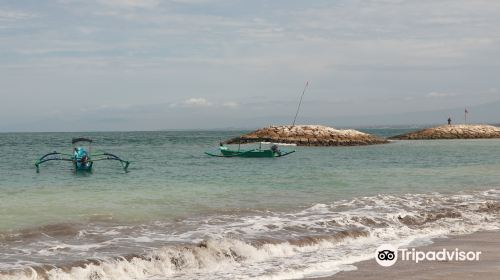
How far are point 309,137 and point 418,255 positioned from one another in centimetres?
6948

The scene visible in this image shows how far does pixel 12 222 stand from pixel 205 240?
689cm

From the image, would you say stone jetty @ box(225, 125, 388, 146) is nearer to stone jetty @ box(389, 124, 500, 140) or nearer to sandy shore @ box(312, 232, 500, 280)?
stone jetty @ box(389, 124, 500, 140)

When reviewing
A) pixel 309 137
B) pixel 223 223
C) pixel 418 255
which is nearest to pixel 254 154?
pixel 309 137

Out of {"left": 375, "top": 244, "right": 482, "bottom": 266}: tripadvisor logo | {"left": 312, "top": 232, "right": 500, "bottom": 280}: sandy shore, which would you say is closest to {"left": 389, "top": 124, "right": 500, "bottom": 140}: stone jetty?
{"left": 375, "top": 244, "right": 482, "bottom": 266}: tripadvisor logo

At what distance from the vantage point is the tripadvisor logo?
38.2ft

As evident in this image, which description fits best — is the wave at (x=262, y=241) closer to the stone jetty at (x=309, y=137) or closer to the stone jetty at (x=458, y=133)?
the stone jetty at (x=309, y=137)

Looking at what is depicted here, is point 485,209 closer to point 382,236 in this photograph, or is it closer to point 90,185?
point 382,236

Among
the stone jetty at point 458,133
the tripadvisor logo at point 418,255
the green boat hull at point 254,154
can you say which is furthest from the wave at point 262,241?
the stone jetty at point 458,133

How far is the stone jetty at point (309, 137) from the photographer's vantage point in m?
80.6

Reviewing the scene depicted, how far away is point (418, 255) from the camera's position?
12.1m

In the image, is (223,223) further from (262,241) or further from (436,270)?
(436,270)

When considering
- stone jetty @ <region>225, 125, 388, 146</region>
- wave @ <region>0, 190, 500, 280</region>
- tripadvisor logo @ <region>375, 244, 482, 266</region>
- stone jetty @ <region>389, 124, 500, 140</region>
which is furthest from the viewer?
stone jetty @ <region>389, 124, 500, 140</region>

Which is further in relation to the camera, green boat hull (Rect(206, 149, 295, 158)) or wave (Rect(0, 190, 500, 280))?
green boat hull (Rect(206, 149, 295, 158))

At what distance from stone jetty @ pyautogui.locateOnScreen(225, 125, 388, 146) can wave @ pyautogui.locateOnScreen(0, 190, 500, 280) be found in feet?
197
